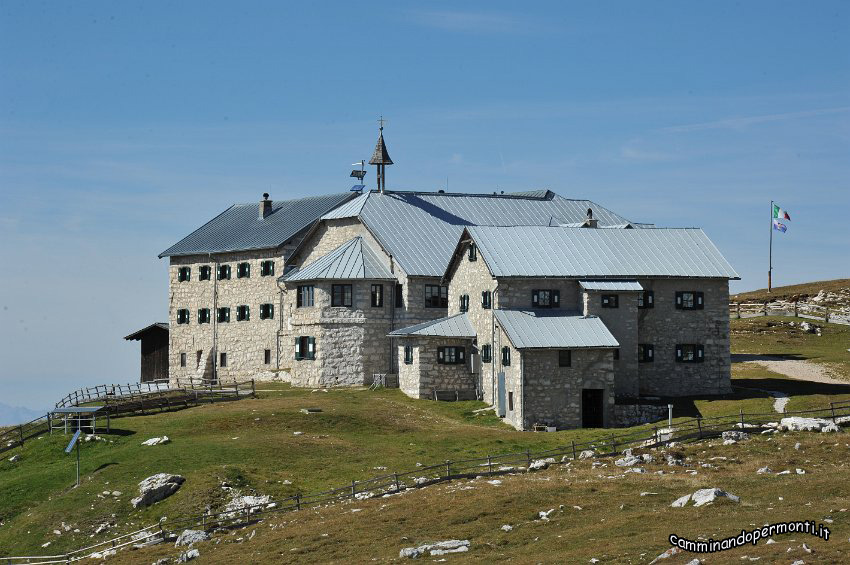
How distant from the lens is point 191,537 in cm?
5284

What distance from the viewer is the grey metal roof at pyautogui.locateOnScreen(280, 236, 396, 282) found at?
86.9m

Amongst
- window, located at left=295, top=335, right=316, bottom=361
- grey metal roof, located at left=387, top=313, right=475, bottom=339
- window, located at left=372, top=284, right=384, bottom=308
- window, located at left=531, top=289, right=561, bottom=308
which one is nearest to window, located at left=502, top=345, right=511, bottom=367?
window, located at left=531, top=289, right=561, bottom=308

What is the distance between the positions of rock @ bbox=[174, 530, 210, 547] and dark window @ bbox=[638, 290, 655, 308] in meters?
35.1

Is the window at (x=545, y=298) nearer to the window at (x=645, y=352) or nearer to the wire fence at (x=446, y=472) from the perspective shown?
the window at (x=645, y=352)

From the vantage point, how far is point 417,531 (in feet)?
161

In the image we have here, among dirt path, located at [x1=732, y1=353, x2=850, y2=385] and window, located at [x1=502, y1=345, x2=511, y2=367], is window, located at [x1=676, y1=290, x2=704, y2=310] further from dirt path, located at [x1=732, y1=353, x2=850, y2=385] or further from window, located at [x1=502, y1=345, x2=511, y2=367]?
window, located at [x1=502, y1=345, x2=511, y2=367]

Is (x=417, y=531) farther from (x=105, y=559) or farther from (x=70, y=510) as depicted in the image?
(x=70, y=510)

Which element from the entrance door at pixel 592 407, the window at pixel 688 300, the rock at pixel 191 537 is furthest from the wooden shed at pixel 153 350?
the rock at pixel 191 537

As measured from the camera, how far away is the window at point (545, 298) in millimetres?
77188

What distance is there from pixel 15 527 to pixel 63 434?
13.0m

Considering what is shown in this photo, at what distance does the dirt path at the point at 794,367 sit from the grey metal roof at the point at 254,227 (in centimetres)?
3224

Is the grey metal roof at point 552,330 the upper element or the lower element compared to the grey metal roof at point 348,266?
lower

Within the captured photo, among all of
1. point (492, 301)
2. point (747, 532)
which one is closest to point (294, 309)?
point (492, 301)

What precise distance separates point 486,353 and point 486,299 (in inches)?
126
